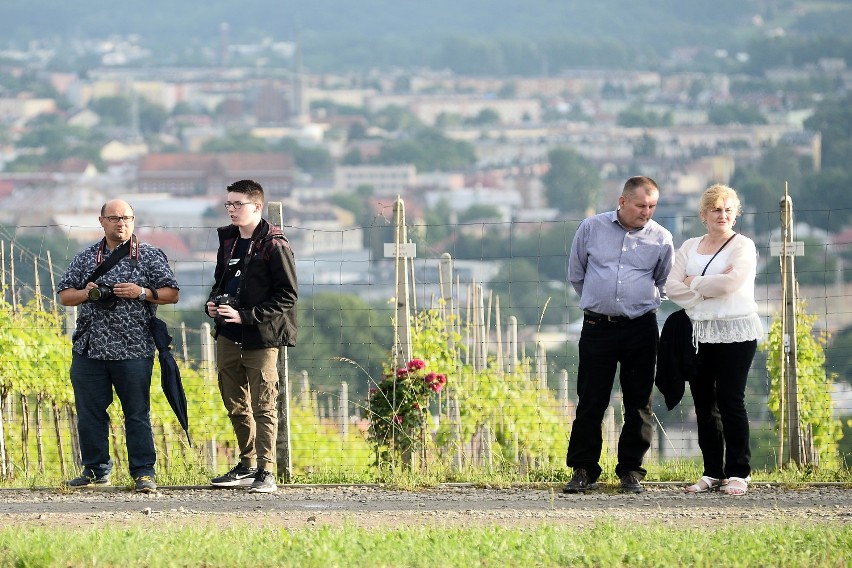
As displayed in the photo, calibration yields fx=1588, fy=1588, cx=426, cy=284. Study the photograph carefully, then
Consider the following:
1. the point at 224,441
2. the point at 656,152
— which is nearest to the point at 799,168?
the point at 656,152

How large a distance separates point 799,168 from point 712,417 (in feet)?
445

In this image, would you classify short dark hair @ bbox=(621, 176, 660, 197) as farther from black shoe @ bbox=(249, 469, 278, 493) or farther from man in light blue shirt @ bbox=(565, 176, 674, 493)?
black shoe @ bbox=(249, 469, 278, 493)

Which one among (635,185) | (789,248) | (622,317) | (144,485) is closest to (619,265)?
(622,317)

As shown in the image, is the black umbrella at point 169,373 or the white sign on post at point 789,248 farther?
the white sign on post at point 789,248

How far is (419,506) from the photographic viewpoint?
704 cm

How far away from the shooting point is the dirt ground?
21.6ft

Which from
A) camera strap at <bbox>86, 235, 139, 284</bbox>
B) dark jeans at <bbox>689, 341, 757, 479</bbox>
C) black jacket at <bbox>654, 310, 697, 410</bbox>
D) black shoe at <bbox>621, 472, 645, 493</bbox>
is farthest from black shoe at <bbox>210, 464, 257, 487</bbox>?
dark jeans at <bbox>689, 341, 757, 479</bbox>

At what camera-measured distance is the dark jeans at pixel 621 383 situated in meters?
7.09

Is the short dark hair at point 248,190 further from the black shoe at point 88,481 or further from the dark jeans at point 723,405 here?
the dark jeans at point 723,405

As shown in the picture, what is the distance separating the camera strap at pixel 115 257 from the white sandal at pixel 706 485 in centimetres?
274

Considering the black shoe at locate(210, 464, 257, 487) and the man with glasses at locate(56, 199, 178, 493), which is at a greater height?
the man with glasses at locate(56, 199, 178, 493)

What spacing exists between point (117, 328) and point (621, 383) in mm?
2310

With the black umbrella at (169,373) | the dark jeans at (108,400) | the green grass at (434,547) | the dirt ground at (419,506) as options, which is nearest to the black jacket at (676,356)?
the dirt ground at (419,506)

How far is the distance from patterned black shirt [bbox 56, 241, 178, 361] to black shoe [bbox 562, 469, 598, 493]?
2.02 metres
